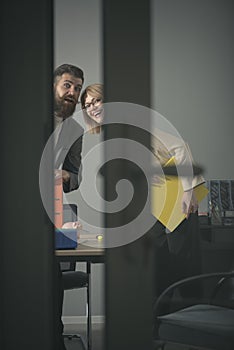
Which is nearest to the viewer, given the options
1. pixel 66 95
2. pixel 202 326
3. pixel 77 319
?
pixel 77 319

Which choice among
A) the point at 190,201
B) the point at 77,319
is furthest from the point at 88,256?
the point at 190,201

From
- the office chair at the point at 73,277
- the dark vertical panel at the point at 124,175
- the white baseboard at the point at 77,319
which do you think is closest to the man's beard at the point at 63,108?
the dark vertical panel at the point at 124,175

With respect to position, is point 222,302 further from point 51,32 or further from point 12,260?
point 51,32

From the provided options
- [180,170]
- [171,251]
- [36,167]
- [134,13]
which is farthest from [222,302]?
[134,13]

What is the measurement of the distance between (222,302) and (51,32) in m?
0.84

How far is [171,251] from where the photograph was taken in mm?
1320

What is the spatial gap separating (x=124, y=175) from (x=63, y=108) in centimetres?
25

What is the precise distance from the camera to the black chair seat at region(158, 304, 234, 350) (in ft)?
4.34

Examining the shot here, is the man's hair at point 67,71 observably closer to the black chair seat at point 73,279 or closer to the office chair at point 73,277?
the office chair at point 73,277

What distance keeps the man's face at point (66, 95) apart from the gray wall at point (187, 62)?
0.24 ft

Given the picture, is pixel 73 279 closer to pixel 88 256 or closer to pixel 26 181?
pixel 88 256

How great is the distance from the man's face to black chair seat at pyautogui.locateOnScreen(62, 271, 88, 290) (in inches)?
16.2

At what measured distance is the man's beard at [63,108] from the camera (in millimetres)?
1301

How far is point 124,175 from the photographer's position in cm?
127
